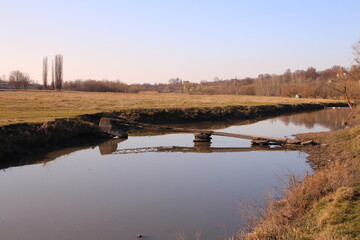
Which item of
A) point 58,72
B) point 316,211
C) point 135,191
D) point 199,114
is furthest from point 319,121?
point 58,72

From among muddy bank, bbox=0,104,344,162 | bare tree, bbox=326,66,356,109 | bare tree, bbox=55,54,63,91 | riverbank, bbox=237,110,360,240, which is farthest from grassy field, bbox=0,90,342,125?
bare tree, bbox=55,54,63,91

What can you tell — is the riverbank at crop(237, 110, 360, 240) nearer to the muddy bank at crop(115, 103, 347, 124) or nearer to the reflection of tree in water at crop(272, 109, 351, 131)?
the reflection of tree in water at crop(272, 109, 351, 131)

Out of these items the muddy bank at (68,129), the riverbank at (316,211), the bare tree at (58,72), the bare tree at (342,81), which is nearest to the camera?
the riverbank at (316,211)

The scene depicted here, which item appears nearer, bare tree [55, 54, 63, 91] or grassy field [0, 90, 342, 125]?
grassy field [0, 90, 342, 125]

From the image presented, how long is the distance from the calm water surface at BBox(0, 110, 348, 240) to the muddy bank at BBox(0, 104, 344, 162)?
1426 mm

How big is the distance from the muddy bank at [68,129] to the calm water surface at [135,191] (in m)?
1.43

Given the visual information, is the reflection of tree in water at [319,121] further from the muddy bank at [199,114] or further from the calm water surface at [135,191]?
the calm water surface at [135,191]

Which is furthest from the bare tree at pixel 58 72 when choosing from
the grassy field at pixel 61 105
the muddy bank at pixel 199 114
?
the muddy bank at pixel 199 114

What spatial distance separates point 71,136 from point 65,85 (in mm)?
87663

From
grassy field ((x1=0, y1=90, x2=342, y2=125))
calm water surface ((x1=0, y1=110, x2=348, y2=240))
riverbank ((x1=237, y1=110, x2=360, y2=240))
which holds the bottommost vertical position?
calm water surface ((x1=0, y1=110, x2=348, y2=240))

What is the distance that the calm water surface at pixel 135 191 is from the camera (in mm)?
8602

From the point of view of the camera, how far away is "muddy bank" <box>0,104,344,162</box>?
699 inches

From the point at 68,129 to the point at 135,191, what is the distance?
1129 cm

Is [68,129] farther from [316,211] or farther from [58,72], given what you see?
[58,72]
